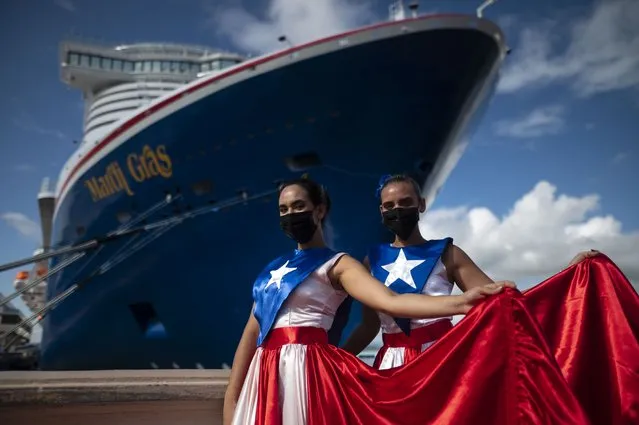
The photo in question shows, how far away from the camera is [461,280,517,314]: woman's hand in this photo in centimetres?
159

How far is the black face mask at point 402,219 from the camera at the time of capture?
216cm

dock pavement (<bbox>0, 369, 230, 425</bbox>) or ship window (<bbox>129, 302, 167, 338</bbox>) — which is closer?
dock pavement (<bbox>0, 369, 230, 425</bbox>)

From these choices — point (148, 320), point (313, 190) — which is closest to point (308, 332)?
point (313, 190)

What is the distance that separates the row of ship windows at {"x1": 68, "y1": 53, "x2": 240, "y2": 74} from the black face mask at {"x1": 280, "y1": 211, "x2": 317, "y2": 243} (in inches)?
685

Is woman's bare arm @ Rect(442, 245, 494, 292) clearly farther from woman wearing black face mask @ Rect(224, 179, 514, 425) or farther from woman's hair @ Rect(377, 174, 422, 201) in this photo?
woman wearing black face mask @ Rect(224, 179, 514, 425)

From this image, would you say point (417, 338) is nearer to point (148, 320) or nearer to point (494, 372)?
point (494, 372)

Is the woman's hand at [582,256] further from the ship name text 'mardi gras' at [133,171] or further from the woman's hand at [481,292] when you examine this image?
the ship name text 'mardi gras' at [133,171]

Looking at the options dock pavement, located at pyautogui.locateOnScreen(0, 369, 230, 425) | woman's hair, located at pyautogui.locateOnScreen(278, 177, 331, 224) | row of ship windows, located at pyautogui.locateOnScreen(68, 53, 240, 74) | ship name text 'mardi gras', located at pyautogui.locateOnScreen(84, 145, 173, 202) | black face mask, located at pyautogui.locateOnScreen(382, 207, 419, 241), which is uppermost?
row of ship windows, located at pyautogui.locateOnScreen(68, 53, 240, 74)

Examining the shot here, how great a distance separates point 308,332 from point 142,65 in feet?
58.8

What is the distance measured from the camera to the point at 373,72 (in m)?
8.71

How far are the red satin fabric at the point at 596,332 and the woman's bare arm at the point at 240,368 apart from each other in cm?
104

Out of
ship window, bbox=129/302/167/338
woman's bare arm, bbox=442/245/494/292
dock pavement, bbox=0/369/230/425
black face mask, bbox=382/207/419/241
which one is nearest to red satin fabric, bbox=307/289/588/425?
woman's bare arm, bbox=442/245/494/292

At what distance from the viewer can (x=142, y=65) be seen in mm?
17688

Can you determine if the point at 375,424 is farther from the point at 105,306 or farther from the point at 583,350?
the point at 105,306
